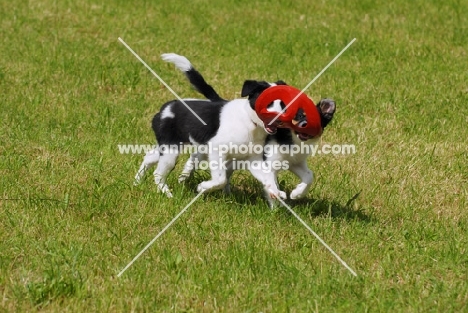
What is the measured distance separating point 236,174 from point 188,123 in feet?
3.29

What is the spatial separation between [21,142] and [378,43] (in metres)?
5.08

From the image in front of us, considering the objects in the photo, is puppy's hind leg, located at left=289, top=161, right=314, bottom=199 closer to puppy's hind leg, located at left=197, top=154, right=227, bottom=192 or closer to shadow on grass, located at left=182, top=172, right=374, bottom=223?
shadow on grass, located at left=182, top=172, right=374, bottom=223

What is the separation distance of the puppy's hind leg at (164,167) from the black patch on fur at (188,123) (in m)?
0.09

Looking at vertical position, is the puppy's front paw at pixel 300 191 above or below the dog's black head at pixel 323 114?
below

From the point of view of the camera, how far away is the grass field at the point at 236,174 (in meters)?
4.81

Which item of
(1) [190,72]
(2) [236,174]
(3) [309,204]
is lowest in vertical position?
(2) [236,174]

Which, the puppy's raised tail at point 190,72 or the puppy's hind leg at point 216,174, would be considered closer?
the puppy's hind leg at point 216,174

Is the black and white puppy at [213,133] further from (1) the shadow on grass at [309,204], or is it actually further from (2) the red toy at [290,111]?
(1) the shadow on grass at [309,204]

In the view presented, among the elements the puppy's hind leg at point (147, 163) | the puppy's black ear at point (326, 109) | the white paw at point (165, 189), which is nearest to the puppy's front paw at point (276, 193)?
the puppy's black ear at point (326, 109)

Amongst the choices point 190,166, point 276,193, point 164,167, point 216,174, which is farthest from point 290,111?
point 190,166

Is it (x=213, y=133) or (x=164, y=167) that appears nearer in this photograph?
(x=213, y=133)

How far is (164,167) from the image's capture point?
245 inches

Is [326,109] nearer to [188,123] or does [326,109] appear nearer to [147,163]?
[188,123]

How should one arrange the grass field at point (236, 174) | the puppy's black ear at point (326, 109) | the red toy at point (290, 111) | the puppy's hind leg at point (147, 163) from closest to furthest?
the grass field at point (236, 174) → the red toy at point (290, 111) → the puppy's black ear at point (326, 109) → the puppy's hind leg at point (147, 163)
